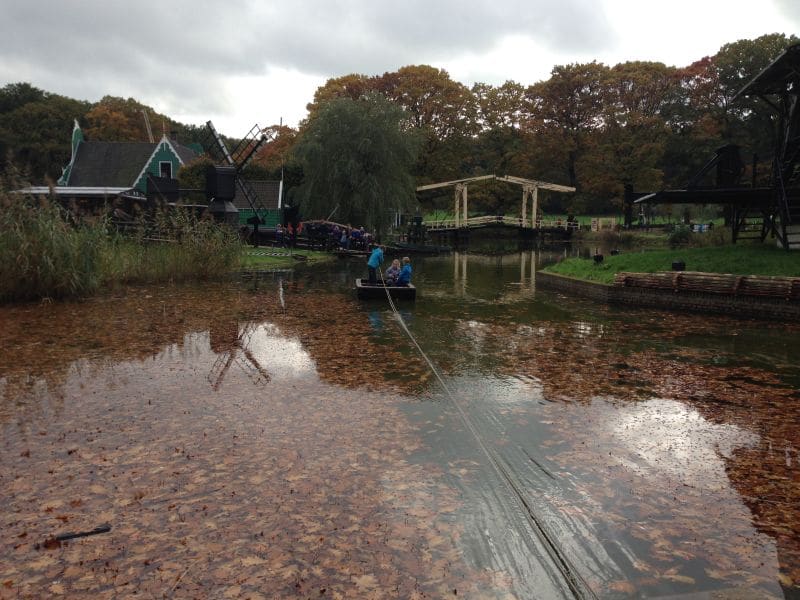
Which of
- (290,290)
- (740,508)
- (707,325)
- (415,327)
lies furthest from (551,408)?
(290,290)

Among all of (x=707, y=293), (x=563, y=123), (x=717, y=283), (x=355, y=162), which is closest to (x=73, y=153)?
(x=355, y=162)

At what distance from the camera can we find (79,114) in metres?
67.2

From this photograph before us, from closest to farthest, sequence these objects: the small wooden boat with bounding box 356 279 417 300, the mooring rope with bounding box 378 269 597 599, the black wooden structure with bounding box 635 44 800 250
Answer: the mooring rope with bounding box 378 269 597 599, the small wooden boat with bounding box 356 279 417 300, the black wooden structure with bounding box 635 44 800 250

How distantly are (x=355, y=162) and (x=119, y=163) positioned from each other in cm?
2206

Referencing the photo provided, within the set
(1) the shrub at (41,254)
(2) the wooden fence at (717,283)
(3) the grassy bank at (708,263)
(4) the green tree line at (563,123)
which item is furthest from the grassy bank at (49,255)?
(4) the green tree line at (563,123)

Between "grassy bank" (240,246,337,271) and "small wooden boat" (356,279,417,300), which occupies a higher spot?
"grassy bank" (240,246,337,271)

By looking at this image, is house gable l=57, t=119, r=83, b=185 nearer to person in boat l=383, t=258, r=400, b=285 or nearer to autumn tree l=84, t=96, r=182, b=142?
autumn tree l=84, t=96, r=182, b=142

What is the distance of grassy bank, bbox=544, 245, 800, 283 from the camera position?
17766 mm

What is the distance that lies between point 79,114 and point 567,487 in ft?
252

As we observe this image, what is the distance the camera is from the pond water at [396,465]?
4.29m

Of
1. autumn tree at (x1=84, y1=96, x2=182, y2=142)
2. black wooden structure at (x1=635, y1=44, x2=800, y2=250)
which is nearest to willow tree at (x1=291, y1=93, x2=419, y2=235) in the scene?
black wooden structure at (x1=635, y1=44, x2=800, y2=250)

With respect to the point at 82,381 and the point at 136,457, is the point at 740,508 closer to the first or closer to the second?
the point at 136,457

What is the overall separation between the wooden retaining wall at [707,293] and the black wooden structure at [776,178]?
168 inches

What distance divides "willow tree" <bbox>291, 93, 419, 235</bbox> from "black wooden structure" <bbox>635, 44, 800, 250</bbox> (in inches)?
909
